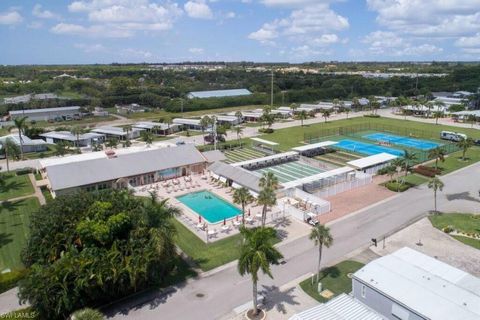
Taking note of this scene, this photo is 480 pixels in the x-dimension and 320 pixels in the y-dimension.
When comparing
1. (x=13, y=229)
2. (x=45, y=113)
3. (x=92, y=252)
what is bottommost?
(x=13, y=229)

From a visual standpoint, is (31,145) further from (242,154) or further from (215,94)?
(215,94)

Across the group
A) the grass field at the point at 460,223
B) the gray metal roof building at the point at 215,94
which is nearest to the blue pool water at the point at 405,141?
the grass field at the point at 460,223

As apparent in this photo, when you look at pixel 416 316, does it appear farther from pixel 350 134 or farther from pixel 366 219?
pixel 350 134

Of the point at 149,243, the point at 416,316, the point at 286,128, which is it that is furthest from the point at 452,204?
the point at 286,128

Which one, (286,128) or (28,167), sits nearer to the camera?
(28,167)

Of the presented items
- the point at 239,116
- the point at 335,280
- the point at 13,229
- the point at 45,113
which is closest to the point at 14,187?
the point at 13,229

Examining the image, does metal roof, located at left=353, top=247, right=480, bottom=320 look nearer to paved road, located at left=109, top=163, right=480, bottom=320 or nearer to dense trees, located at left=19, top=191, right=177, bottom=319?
paved road, located at left=109, top=163, right=480, bottom=320

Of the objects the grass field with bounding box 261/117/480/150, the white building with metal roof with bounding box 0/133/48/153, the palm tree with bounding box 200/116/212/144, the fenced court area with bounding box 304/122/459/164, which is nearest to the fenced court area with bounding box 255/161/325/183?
the grass field with bounding box 261/117/480/150
